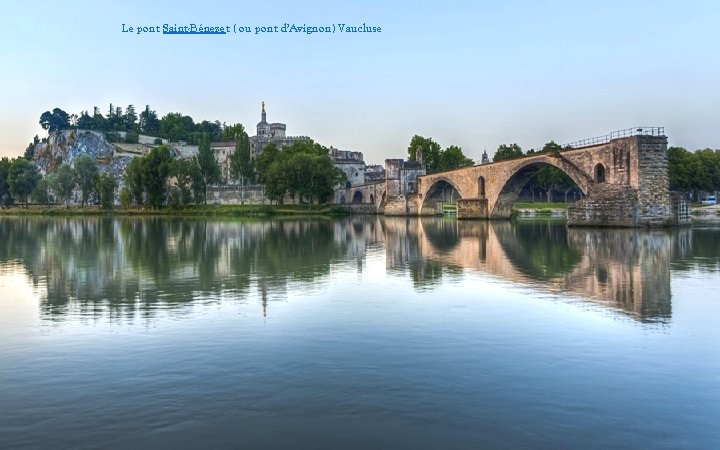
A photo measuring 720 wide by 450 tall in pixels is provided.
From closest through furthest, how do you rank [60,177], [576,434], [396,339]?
[576,434], [396,339], [60,177]

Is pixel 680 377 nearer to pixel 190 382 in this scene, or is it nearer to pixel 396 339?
pixel 396 339

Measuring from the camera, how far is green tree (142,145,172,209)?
8750 cm

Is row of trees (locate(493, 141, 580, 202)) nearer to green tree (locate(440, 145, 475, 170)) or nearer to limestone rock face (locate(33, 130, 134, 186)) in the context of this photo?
green tree (locate(440, 145, 475, 170))

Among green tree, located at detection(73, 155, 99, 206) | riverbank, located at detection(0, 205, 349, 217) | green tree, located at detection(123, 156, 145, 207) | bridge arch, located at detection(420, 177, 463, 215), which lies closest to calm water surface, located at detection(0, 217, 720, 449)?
bridge arch, located at detection(420, 177, 463, 215)

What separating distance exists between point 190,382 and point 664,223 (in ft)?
141

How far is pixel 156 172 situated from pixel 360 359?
84.5 meters

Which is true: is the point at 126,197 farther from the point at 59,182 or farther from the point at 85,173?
the point at 59,182

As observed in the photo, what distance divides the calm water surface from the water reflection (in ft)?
0.54

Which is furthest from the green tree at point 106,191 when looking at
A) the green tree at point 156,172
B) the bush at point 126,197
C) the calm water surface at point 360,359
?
the calm water surface at point 360,359

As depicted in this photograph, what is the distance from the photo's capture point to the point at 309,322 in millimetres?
11859

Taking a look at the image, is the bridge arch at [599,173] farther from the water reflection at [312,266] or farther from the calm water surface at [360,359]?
the calm water surface at [360,359]

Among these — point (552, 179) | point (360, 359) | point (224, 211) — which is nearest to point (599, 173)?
point (360, 359)

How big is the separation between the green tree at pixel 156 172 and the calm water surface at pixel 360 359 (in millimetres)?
70874

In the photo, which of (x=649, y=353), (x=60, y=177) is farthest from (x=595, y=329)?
Result: (x=60, y=177)
